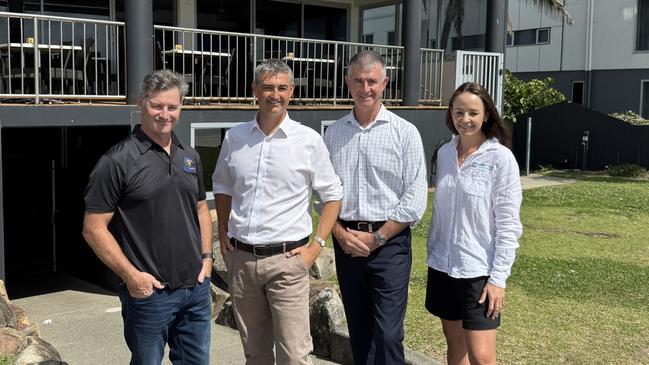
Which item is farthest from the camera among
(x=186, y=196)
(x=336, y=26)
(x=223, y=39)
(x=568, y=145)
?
(x=568, y=145)

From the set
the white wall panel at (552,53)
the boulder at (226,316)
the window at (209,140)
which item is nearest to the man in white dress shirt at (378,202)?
the boulder at (226,316)

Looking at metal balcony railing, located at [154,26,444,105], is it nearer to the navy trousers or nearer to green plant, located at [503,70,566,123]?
the navy trousers

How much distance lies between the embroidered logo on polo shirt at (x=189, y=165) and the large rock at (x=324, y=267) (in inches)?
135

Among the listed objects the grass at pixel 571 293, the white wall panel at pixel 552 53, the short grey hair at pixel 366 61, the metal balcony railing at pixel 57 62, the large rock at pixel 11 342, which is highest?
the white wall panel at pixel 552 53

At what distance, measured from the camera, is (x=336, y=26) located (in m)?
13.5

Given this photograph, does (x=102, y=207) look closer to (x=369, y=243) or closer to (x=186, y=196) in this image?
(x=186, y=196)

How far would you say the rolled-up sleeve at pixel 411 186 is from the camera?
3.19m

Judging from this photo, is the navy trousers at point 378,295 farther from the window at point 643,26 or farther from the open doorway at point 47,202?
the window at point 643,26

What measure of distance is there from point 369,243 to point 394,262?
173mm

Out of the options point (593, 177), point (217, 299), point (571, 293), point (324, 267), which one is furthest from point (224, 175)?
point (593, 177)

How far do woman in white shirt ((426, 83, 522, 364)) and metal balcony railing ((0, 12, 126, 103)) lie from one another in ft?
16.8

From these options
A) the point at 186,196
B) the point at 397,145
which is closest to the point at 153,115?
the point at 186,196

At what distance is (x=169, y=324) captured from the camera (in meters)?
2.93

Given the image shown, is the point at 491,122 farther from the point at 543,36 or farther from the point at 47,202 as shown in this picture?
→ the point at 543,36
